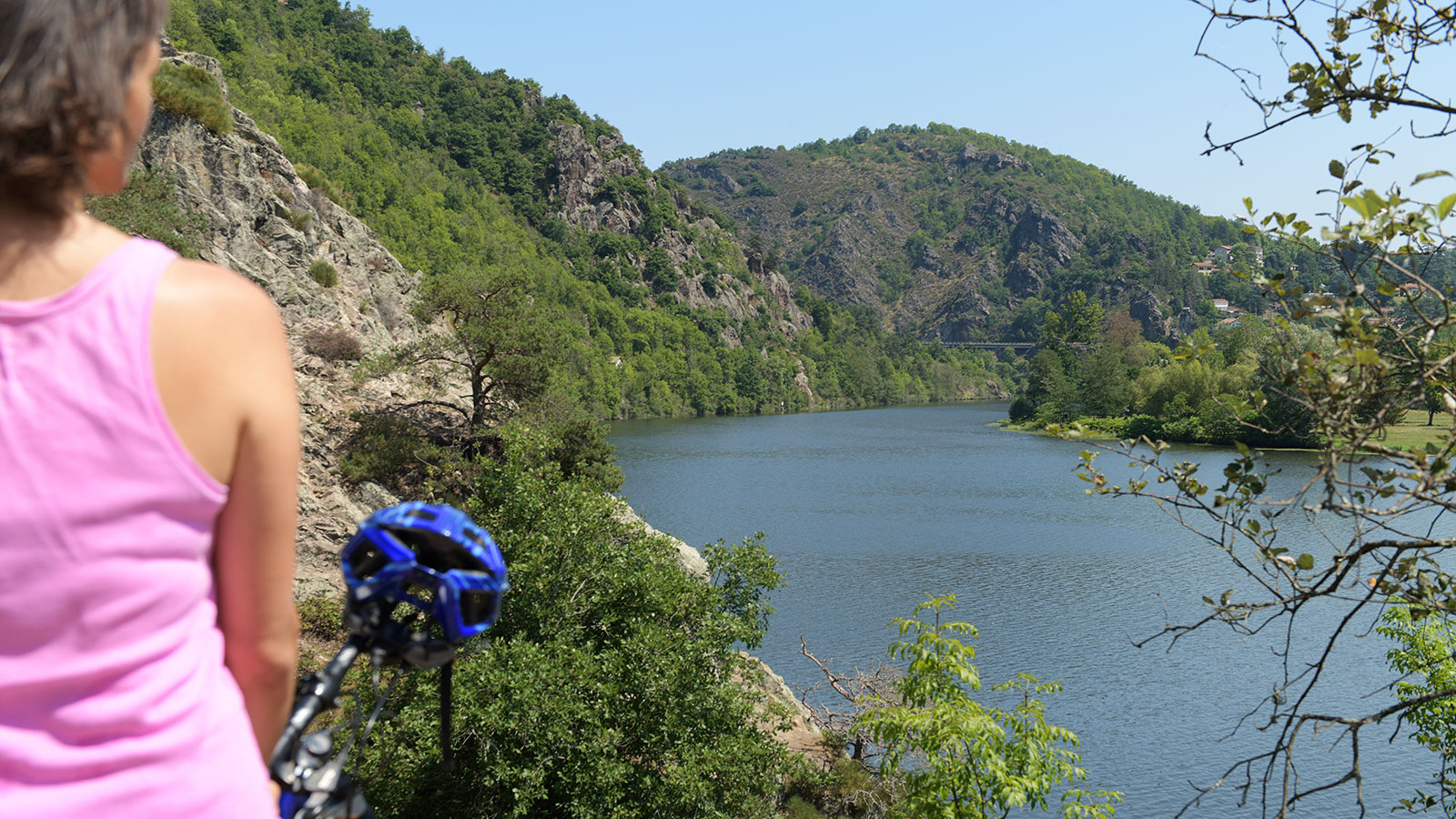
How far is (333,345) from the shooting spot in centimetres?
2380

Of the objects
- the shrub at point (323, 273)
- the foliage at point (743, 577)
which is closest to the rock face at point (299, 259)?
the shrub at point (323, 273)

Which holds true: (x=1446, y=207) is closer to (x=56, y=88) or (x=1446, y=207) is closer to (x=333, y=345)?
(x=56, y=88)

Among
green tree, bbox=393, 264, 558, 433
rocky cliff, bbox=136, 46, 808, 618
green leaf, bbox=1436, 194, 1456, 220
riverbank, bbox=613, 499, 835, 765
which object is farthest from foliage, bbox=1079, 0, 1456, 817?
green tree, bbox=393, 264, 558, 433

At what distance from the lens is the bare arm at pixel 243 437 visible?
35.0 inches

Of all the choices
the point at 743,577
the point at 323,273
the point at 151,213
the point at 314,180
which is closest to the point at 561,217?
the point at 314,180

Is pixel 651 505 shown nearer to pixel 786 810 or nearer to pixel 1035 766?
pixel 786 810

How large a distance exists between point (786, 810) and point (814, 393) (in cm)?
10561

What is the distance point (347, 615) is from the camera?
1315mm

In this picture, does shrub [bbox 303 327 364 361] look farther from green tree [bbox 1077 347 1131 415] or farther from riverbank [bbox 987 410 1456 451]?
green tree [bbox 1077 347 1131 415]

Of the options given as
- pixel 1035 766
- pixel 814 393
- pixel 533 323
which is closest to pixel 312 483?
pixel 533 323

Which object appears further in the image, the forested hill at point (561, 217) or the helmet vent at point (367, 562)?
the forested hill at point (561, 217)

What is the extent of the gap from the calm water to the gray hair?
4.55 metres

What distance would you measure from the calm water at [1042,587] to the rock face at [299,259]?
9223 mm

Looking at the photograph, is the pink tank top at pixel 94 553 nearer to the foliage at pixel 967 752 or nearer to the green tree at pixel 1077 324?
the foliage at pixel 967 752
